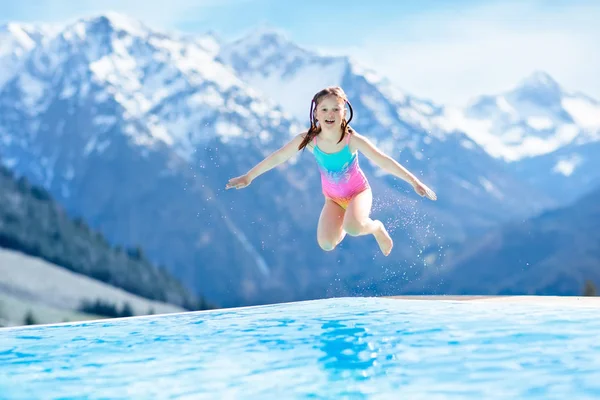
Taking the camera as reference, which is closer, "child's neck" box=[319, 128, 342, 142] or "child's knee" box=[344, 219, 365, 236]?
"child's knee" box=[344, 219, 365, 236]

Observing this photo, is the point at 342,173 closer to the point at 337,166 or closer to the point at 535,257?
the point at 337,166

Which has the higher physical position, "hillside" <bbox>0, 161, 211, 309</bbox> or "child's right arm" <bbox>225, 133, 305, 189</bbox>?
"hillside" <bbox>0, 161, 211, 309</bbox>

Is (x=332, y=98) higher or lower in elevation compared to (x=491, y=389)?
higher

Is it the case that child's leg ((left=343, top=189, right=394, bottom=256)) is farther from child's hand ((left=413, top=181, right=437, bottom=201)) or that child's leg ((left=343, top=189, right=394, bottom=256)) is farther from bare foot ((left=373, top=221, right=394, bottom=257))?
child's hand ((left=413, top=181, right=437, bottom=201))

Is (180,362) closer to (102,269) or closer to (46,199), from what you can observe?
(102,269)

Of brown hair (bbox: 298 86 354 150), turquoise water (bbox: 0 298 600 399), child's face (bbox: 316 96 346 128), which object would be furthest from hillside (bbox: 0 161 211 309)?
child's face (bbox: 316 96 346 128)

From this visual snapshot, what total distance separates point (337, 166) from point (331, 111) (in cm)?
74

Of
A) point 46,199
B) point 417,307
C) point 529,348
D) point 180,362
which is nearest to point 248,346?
point 180,362

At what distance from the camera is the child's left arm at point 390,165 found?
26.8ft

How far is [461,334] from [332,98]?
9.70 ft

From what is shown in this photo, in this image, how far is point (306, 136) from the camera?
29.0 feet

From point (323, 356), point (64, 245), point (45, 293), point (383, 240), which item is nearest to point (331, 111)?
point (383, 240)

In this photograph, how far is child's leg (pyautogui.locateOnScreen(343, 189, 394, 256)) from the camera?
846 centimetres

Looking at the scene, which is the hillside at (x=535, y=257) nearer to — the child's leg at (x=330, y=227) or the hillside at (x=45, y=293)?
the hillside at (x=45, y=293)
